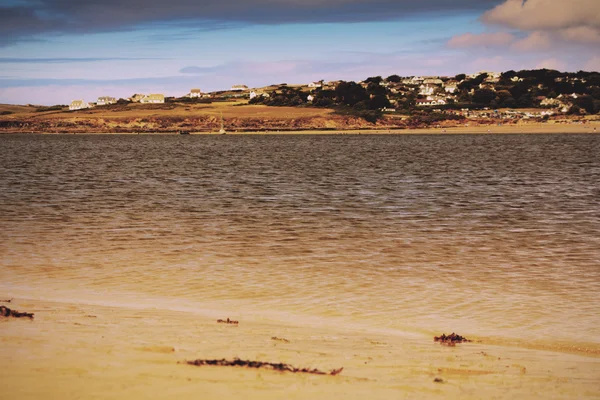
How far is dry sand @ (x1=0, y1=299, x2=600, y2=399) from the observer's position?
22.7 ft

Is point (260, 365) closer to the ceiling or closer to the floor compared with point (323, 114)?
closer to the floor

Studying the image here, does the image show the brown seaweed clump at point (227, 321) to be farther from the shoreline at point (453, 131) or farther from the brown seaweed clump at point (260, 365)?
the shoreline at point (453, 131)

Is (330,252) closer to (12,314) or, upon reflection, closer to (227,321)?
(227,321)

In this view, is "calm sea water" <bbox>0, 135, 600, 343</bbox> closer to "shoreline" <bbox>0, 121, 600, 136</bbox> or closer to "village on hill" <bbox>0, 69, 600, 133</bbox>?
"shoreline" <bbox>0, 121, 600, 136</bbox>

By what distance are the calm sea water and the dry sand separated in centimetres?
129

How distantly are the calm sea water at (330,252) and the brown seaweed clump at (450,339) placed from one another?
608 mm

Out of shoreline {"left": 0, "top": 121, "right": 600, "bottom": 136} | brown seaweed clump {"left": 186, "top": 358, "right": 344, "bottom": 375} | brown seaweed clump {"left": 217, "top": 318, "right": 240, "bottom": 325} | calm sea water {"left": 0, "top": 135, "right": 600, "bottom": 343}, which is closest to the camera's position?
brown seaweed clump {"left": 186, "top": 358, "right": 344, "bottom": 375}

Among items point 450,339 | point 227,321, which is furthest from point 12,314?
point 450,339

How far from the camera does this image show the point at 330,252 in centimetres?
1666

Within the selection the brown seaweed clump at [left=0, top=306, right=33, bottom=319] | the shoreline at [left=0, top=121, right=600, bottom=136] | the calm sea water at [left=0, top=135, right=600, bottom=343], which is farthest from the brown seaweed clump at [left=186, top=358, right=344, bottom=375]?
the shoreline at [left=0, top=121, right=600, bottom=136]

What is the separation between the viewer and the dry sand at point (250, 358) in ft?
22.7

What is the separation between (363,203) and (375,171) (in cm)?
1953

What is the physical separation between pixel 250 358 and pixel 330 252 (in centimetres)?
876

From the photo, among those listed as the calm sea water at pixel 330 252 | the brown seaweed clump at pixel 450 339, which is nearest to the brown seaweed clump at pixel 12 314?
the calm sea water at pixel 330 252
